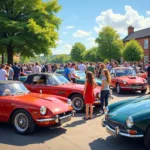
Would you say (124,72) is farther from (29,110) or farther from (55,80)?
(29,110)

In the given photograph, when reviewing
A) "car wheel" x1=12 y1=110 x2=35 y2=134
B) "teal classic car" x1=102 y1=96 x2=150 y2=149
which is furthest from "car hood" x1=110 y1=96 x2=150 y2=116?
"car wheel" x1=12 y1=110 x2=35 y2=134

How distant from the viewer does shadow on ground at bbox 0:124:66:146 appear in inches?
234

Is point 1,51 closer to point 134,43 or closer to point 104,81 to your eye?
point 104,81

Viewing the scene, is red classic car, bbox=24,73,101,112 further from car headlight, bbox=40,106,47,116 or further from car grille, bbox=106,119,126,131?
car grille, bbox=106,119,126,131

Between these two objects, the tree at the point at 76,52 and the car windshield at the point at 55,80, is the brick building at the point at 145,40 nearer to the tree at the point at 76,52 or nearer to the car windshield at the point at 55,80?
the car windshield at the point at 55,80

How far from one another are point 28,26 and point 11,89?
17.9 meters

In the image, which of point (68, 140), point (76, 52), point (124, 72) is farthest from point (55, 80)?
point (76, 52)

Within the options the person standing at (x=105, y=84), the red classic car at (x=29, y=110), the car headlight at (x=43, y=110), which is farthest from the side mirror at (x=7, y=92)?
the person standing at (x=105, y=84)

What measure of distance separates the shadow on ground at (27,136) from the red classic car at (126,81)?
777 cm

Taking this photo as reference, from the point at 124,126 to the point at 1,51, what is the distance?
25213 millimetres

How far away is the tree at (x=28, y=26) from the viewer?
24.6 meters

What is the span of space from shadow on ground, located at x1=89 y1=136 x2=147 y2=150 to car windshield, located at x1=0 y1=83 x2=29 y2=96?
286 cm

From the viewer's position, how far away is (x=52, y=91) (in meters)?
9.91

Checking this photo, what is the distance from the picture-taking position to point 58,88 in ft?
32.3
